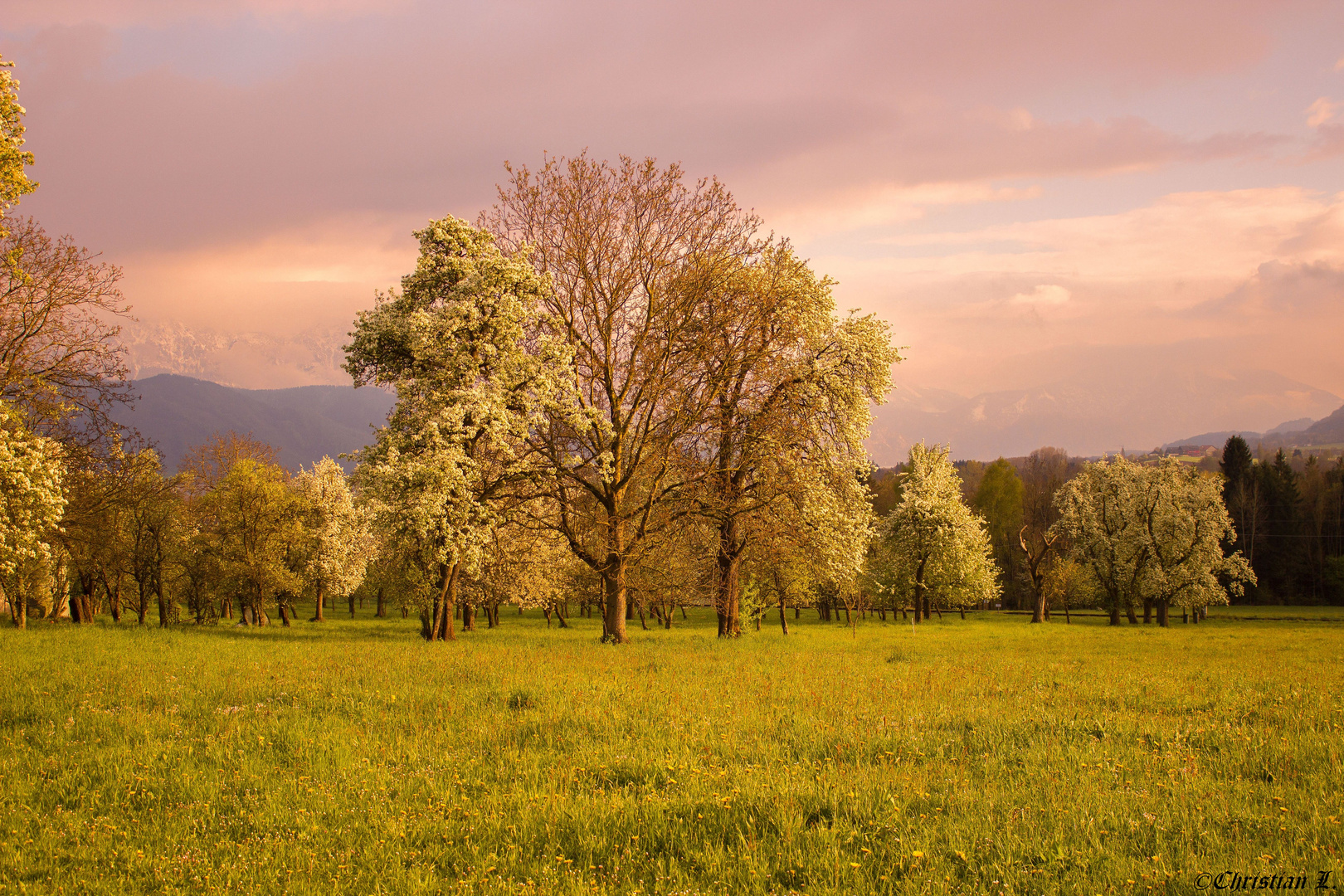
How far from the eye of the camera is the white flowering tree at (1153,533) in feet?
198

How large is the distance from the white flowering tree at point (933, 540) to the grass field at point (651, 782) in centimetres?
4450

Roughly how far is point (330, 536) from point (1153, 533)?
74.8 meters

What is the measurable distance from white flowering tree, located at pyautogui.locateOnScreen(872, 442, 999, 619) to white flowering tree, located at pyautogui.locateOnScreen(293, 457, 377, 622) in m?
48.0

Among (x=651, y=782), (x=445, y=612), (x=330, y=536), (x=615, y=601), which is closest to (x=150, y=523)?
(x=445, y=612)

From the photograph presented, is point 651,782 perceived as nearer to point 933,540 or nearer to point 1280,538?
point 933,540

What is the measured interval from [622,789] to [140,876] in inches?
201

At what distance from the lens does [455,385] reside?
81.1ft

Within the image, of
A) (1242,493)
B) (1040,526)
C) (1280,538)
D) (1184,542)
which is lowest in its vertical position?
(1280,538)

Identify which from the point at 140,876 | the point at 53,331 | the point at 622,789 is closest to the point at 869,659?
the point at 622,789

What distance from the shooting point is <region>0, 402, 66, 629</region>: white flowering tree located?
63.4 ft

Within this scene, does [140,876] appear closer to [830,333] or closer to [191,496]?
[830,333]

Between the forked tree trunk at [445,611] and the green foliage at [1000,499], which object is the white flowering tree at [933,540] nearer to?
the green foliage at [1000,499]

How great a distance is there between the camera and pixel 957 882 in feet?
20.4

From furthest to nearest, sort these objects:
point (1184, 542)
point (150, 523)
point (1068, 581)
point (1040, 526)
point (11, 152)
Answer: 1. point (1040, 526)
2. point (1068, 581)
3. point (1184, 542)
4. point (150, 523)
5. point (11, 152)
